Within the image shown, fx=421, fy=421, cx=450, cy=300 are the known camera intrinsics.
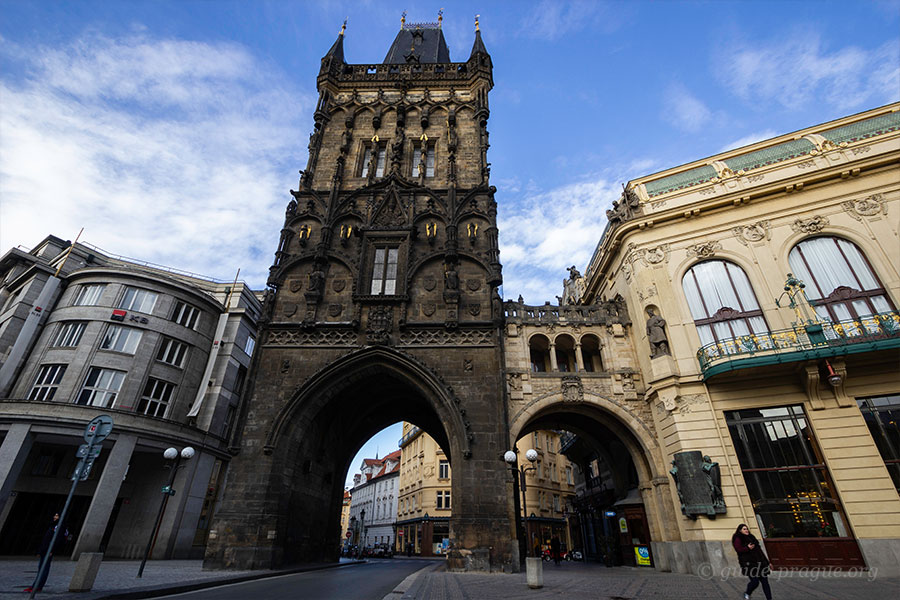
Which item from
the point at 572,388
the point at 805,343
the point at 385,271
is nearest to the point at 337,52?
the point at 385,271

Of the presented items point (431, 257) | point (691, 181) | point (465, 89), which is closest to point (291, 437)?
point (431, 257)

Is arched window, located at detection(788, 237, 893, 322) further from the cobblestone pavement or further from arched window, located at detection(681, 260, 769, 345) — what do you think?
the cobblestone pavement

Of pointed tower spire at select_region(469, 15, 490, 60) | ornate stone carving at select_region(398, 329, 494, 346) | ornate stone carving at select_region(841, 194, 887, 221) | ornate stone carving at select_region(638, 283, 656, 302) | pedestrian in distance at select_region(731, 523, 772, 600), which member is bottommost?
pedestrian in distance at select_region(731, 523, 772, 600)

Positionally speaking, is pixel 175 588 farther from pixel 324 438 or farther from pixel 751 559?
pixel 751 559

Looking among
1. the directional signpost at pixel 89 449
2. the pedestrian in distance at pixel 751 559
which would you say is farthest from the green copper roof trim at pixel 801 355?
the directional signpost at pixel 89 449

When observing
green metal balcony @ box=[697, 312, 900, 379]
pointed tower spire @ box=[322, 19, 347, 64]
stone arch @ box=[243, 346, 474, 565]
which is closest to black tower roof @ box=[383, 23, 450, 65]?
pointed tower spire @ box=[322, 19, 347, 64]

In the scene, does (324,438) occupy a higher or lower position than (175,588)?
higher

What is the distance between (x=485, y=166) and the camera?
23703 millimetres

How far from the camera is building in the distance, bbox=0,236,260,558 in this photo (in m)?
19.9

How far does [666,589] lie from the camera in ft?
32.8

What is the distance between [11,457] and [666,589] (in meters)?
25.8

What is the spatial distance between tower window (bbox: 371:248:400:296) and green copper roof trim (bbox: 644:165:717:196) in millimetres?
12918

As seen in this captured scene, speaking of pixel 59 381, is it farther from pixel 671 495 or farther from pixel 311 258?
pixel 671 495

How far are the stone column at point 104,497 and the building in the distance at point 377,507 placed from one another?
3169 cm
